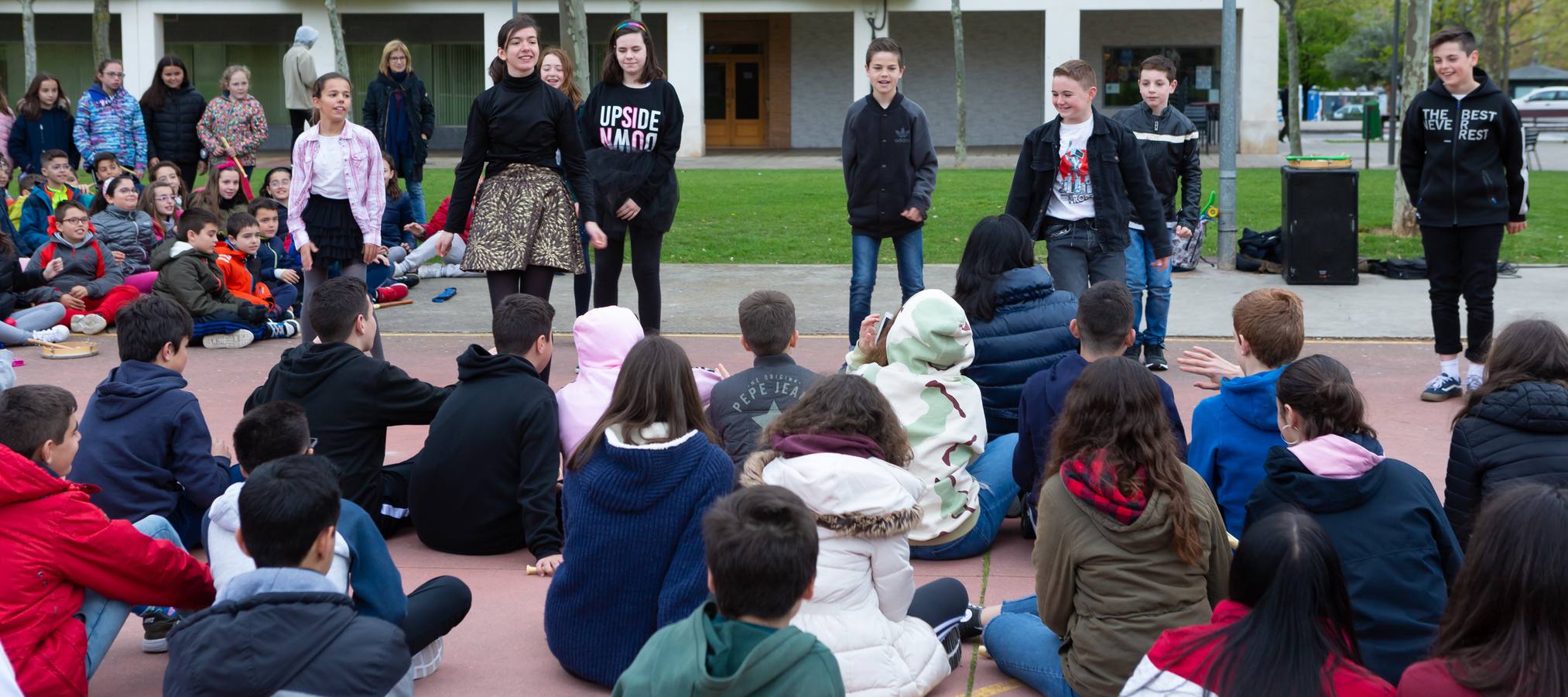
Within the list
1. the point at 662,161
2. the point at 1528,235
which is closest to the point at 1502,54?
the point at 1528,235

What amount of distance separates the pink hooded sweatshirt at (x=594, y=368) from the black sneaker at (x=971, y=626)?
1.51 m

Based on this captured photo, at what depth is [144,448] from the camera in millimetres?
4676

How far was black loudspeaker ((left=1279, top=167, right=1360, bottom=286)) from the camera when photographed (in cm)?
1120

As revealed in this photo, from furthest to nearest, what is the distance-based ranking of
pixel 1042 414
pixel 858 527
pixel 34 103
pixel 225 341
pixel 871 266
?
pixel 34 103 < pixel 225 341 < pixel 871 266 < pixel 1042 414 < pixel 858 527

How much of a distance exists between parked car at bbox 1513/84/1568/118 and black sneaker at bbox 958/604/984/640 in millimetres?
42698

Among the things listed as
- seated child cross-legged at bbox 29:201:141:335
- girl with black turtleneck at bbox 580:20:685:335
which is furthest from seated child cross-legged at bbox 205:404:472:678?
seated child cross-legged at bbox 29:201:141:335

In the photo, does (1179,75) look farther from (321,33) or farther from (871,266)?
(871,266)

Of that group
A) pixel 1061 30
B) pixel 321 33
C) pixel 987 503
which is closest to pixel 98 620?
pixel 987 503

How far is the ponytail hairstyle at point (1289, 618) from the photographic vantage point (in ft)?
9.11

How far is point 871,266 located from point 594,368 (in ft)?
11.9

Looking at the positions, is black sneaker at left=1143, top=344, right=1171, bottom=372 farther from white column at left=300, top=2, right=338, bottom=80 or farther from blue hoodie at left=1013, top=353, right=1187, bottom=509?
white column at left=300, top=2, right=338, bottom=80

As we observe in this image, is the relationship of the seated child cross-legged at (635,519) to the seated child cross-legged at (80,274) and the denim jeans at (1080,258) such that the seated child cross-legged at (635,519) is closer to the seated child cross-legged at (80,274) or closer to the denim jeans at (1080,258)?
the denim jeans at (1080,258)

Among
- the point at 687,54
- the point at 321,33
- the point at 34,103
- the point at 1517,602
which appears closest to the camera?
the point at 1517,602

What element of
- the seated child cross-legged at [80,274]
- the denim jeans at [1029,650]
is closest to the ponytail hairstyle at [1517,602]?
the denim jeans at [1029,650]
